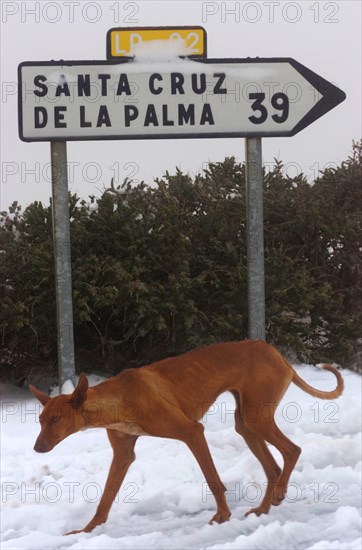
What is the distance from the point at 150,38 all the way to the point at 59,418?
3.10m

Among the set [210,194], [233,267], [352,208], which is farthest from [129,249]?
[352,208]

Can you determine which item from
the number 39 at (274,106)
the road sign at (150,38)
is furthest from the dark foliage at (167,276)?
the road sign at (150,38)

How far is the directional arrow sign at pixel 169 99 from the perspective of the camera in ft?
19.7

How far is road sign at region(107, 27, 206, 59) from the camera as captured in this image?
566cm

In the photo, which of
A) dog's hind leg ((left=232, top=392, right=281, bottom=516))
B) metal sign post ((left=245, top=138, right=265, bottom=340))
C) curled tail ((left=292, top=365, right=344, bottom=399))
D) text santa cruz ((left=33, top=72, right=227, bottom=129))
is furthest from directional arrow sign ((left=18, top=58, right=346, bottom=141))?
dog's hind leg ((left=232, top=392, right=281, bottom=516))

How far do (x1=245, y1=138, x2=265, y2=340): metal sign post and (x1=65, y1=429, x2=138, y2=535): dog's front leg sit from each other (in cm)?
266

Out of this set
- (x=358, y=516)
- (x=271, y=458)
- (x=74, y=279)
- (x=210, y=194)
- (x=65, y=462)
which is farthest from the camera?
(x=210, y=194)

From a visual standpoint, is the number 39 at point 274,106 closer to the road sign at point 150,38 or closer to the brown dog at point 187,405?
the road sign at point 150,38

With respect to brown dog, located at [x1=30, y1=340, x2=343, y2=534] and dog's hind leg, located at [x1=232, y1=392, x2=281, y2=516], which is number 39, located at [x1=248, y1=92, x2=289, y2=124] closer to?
brown dog, located at [x1=30, y1=340, x2=343, y2=534]

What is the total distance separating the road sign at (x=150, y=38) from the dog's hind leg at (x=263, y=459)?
2.86 m

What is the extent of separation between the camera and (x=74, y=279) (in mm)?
7695

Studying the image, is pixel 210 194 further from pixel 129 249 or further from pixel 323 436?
pixel 323 436

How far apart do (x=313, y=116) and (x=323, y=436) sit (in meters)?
2.42

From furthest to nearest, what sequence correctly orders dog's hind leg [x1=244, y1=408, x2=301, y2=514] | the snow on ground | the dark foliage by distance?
the dark foliage < the snow on ground < dog's hind leg [x1=244, y1=408, x2=301, y2=514]
